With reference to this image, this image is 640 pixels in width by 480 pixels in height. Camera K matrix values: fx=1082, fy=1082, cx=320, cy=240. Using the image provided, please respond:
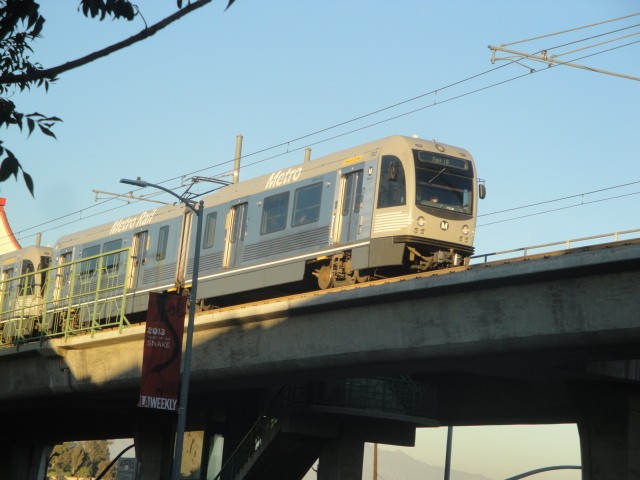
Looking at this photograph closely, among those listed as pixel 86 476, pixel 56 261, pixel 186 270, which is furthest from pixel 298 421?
pixel 86 476

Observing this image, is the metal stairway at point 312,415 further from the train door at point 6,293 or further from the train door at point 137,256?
the train door at point 6,293

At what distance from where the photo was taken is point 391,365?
25203mm

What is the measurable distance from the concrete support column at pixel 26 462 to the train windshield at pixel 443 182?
34.4 metres

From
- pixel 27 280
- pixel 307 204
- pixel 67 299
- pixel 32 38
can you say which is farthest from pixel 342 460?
pixel 32 38

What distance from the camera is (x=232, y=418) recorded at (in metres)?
40.5

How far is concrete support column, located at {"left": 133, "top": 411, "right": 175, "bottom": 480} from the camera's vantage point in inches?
1560

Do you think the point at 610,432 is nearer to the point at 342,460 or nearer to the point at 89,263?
the point at 342,460

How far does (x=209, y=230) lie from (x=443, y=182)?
8517mm

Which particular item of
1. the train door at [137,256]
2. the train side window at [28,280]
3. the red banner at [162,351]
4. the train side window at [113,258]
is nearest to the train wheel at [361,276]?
the red banner at [162,351]

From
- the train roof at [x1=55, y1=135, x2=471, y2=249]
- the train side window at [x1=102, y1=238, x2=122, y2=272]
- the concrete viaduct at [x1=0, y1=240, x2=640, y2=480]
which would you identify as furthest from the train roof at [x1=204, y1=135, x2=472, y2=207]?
the train side window at [x1=102, y1=238, x2=122, y2=272]

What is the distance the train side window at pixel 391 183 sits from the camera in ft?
86.5

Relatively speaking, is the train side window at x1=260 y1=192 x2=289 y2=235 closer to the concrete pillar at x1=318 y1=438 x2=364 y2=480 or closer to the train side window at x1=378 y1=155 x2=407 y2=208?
the train side window at x1=378 y1=155 x2=407 y2=208

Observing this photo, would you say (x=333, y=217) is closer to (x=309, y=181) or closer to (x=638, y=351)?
(x=309, y=181)

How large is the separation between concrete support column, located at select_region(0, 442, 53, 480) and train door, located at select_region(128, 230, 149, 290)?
22.0 m
